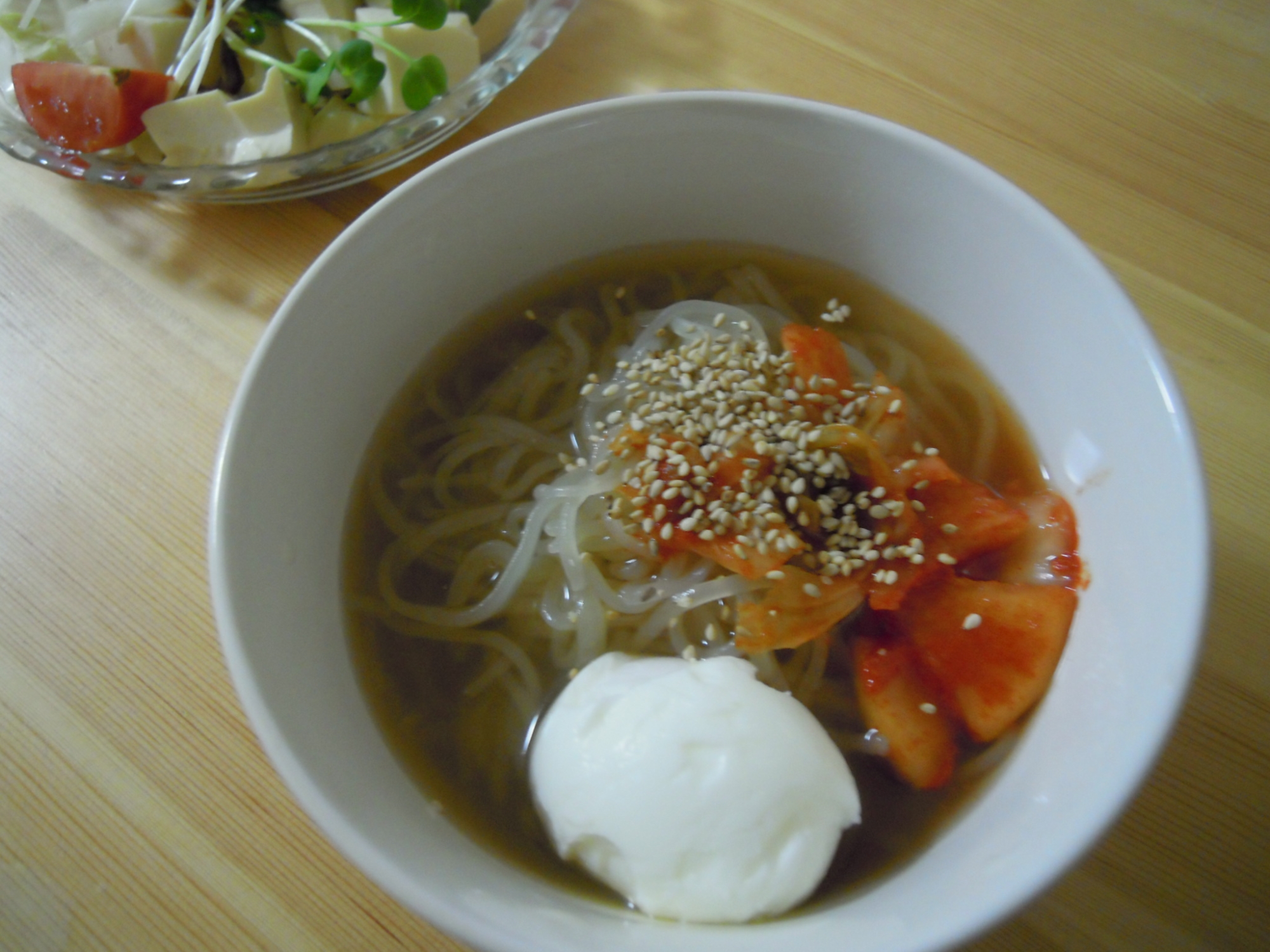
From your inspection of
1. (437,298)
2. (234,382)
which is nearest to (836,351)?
(437,298)

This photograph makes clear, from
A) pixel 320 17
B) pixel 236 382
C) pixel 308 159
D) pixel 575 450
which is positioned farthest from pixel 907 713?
pixel 320 17

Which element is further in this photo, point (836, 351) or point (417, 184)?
point (836, 351)

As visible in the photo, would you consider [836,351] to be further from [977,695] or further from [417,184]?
[417,184]

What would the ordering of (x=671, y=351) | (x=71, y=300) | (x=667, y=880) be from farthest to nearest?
(x=71, y=300), (x=671, y=351), (x=667, y=880)

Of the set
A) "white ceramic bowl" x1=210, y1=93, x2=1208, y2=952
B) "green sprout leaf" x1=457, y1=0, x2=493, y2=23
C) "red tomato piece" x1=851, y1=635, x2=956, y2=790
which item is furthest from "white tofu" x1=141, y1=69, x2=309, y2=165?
"red tomato piece" x1=851, y1=635, x2=956, y2=790

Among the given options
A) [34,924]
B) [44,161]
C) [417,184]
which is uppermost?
[417,184]

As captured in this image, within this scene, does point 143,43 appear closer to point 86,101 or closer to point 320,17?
point 86,101
